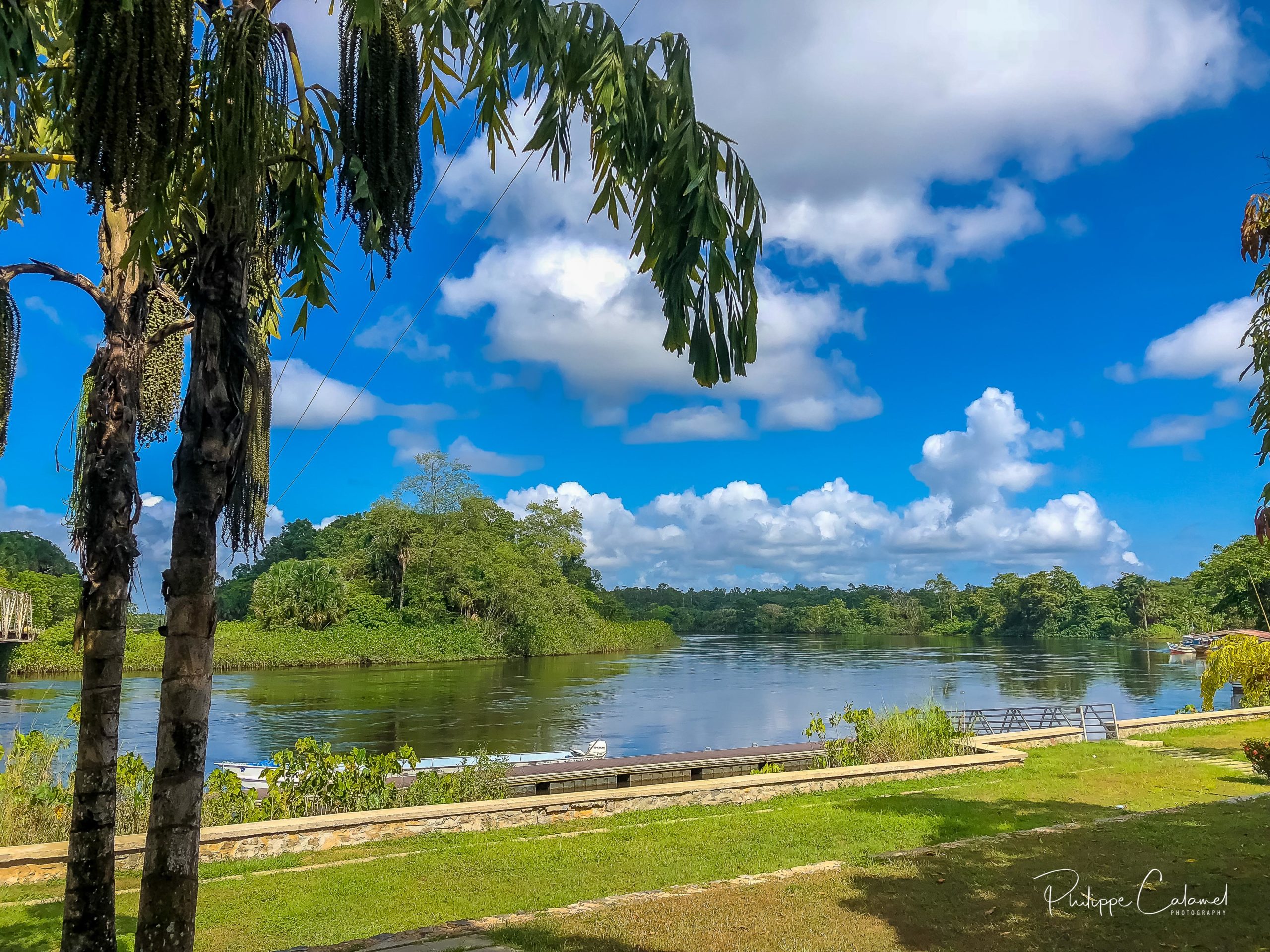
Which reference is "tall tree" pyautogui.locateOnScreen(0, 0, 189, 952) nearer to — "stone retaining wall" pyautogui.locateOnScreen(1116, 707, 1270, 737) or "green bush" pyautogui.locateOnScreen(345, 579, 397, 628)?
"stone retaining wall" pyautogui.locateOnScreen(1116, 707, 1270, 737)

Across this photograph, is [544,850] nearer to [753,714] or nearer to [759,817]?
[759,817]

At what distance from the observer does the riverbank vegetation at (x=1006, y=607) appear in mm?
42094

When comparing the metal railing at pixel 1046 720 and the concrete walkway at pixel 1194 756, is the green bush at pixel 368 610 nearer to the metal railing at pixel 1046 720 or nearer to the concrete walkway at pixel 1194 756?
the metal railing at pixel 1046 720

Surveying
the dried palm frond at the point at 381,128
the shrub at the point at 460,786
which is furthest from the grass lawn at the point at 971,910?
the shrub at the point at 460,786

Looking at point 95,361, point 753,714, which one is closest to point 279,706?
point 753,714

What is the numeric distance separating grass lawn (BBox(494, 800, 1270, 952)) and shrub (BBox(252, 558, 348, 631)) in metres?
46.4

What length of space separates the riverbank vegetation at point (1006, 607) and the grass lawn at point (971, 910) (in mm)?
35630

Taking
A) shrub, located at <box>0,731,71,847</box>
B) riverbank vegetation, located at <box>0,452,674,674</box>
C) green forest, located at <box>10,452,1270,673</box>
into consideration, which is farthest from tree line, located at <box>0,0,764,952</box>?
riverbank vegetation, located at <box>0,452,674,674</box>

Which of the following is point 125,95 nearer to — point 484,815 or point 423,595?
point 484,815

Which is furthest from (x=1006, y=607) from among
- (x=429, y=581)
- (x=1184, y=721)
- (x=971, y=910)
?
(x=971, y=910)

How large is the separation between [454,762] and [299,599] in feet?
118

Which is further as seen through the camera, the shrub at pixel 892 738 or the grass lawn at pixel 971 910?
the shrub at pixel 892 738

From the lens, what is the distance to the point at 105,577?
421cm

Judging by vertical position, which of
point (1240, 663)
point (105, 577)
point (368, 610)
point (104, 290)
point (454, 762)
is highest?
point (104, 290)
